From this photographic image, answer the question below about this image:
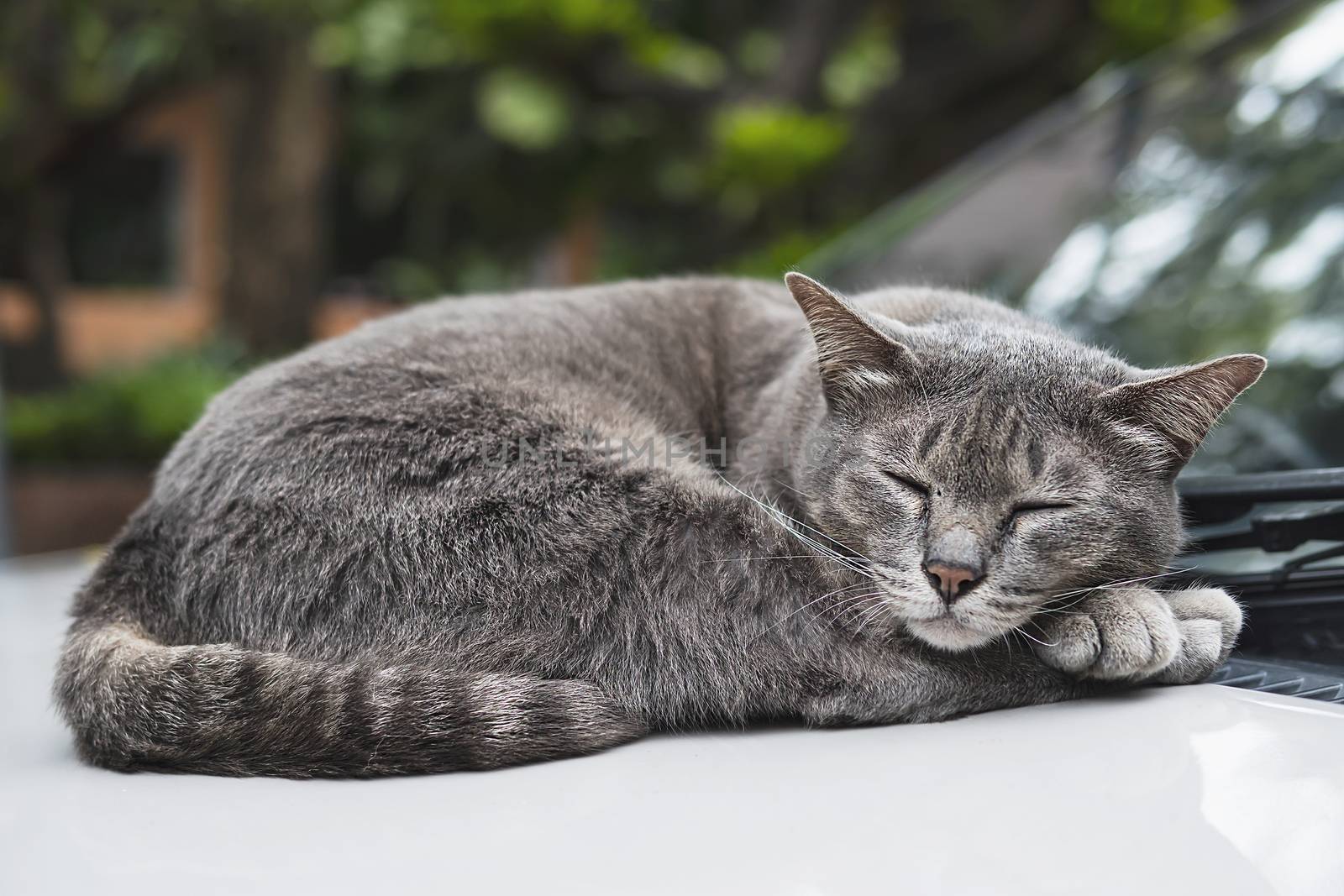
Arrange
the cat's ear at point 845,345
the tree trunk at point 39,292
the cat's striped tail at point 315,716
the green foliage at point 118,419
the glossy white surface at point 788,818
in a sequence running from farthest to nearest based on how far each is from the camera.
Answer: the tree trunk at point 39,292 → the green foliage at point 118,419 → the cat's ear at point 845,345 → the cat's striped tail at point 315,716 → the glossy white surface at point 788,818

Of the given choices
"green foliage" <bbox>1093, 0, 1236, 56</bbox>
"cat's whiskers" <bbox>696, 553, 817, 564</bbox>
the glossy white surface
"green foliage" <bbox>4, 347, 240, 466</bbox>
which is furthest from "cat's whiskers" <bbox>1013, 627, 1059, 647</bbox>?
"green foliage" <bbox>1093, 0, 1236, 56</bbox>

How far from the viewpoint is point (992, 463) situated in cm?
163

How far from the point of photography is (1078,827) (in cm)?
113

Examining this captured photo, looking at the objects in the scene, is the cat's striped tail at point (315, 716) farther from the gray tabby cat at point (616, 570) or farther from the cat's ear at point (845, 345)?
the cat's ear at point (845, 345)

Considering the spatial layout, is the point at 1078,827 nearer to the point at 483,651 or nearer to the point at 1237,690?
the point at 1237,690

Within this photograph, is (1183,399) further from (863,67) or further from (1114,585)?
(863,67)

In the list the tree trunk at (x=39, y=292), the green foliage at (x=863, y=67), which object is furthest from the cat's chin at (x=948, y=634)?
the tree trunk at (x=39, y=292)

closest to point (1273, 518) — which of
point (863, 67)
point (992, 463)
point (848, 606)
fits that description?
point (992, 463)

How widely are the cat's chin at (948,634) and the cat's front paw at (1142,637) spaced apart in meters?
0.11

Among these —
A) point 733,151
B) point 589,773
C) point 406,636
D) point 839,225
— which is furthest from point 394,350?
point 839,225

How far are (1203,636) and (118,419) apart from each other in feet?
19.9

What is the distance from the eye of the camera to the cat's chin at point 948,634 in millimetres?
1601

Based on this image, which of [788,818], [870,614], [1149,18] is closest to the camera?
[788,818]

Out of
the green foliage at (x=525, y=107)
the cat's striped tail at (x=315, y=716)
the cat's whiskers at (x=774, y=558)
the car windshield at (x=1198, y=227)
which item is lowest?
the cat's striped tail at (x=315, y=716)
